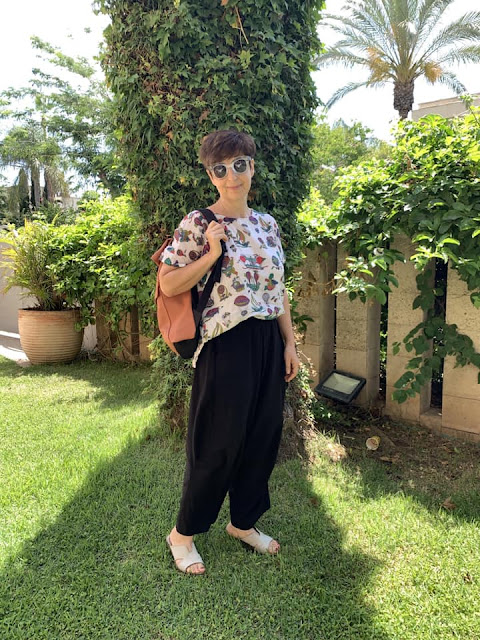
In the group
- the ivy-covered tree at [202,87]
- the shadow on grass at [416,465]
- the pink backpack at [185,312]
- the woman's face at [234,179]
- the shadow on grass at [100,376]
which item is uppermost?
the ivy-covered tree at [202,87]

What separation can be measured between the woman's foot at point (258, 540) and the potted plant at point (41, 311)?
4389 millimetres

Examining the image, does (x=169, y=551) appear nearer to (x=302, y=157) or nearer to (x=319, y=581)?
(x=319, y=581)

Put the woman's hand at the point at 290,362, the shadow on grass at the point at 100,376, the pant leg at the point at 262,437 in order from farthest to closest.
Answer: the shadow on grass at the point at 100,376 < the woman's hand at the point at 290,362 < the pant leg at the point at 262,437

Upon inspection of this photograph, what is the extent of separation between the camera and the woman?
1.80 metres

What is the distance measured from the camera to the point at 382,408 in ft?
12.3

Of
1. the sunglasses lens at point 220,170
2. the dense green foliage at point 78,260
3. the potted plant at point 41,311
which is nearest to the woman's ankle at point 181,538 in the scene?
the sunglasses lens at point 220,170

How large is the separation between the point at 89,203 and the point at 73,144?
18126 mm

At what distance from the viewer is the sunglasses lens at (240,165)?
5.95 feet

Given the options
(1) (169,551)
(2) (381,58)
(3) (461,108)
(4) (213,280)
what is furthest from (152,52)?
(3) (461,108)

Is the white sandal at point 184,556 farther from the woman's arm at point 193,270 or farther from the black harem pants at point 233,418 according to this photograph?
the woman's arm at point 193,270

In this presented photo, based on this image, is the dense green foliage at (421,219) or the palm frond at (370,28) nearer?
the dense green foliage at (421,219)

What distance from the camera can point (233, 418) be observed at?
1.86 meters

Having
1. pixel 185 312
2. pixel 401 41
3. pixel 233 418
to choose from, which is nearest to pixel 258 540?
pixel 233 418

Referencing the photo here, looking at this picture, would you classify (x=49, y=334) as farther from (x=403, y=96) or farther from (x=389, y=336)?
(x=403, y=96)
